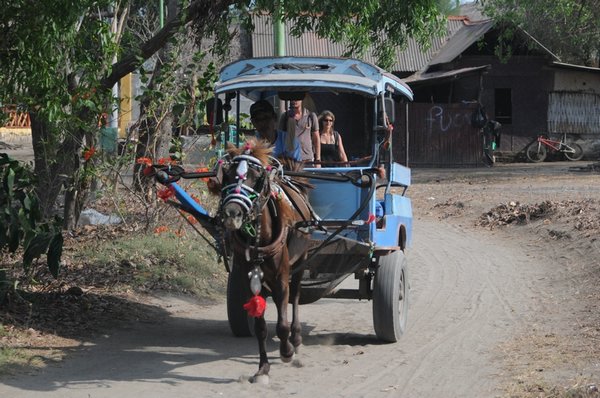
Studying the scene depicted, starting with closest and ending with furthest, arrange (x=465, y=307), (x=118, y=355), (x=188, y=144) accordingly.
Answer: (x=118, y=355)
(x=465, y=307)
(x=188, y=144)

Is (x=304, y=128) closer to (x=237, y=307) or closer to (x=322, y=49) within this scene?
(x=237, y=307)

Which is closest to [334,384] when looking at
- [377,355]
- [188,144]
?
[377,355]

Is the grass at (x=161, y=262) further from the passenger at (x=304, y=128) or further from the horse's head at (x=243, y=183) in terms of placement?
the horse's head at (x=243, y=183)

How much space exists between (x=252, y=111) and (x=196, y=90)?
3590 millimetres

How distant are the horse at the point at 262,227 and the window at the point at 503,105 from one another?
88.8 ft

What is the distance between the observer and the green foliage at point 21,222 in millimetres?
8828

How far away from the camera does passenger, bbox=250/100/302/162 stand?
9.09m

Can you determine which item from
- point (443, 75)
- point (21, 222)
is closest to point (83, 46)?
point (21, 222)

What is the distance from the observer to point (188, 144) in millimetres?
14102

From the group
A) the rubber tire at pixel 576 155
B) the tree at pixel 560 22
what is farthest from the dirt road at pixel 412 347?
the rubber tire at pixel 576 155

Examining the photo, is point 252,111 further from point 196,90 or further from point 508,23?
point 508,23

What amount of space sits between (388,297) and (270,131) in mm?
1999

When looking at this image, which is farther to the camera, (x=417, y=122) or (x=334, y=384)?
(x=417, y=122)

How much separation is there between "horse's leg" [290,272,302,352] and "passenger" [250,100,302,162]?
52.3 inches
